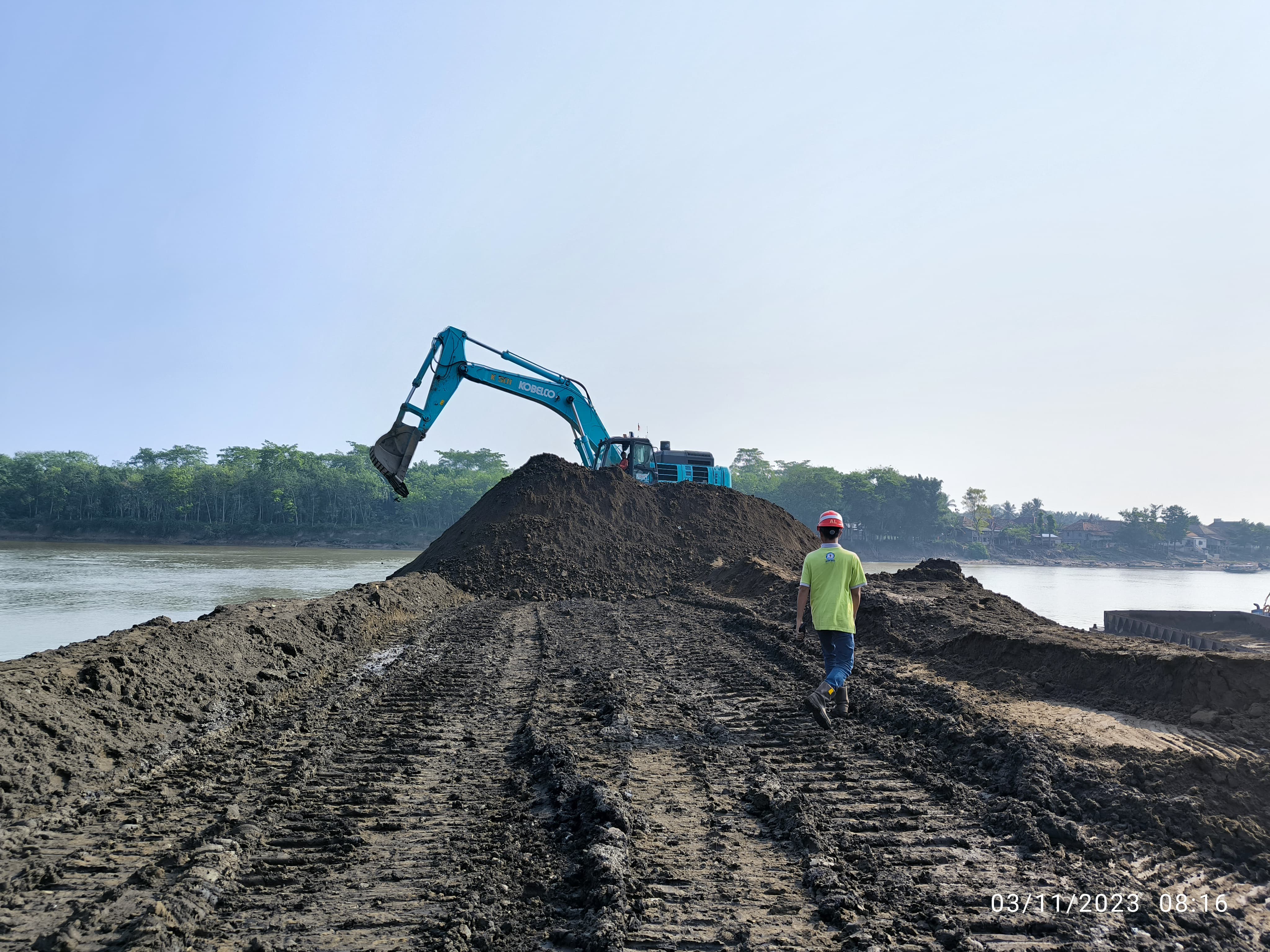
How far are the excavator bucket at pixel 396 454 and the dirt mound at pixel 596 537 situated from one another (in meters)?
2.59

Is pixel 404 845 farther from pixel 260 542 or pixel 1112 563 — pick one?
pixel 1112 563

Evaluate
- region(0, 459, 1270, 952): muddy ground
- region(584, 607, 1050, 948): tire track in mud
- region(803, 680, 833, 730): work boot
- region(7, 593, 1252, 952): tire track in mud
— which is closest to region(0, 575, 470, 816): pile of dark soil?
region(0, 459, 1270, 952): muddy ground

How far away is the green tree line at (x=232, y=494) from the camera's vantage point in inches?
2662

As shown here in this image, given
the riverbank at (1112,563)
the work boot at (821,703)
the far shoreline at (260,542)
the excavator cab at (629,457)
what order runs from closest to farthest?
the work boot at (821,703) → the excavator cab at (629,457) → the far shoreline at (260,542) → the riverbank at (1112,563)

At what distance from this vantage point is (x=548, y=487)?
22359 millimetres

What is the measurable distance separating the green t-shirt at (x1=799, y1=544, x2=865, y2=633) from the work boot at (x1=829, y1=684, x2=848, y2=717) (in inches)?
21.9

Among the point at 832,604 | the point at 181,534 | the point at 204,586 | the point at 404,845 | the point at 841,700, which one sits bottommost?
the point at 181,534

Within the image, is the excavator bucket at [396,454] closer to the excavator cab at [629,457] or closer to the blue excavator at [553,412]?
the blue excavator at [553,412]

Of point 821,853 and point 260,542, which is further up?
point 821,853

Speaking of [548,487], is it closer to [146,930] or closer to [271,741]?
[271,741]

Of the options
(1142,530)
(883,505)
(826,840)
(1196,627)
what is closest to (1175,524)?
(1142,530)

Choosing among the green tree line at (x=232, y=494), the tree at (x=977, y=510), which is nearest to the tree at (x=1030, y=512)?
the tree at (x=977, y=510)

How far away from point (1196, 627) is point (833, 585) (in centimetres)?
1588

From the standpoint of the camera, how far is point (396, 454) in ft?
61.6
